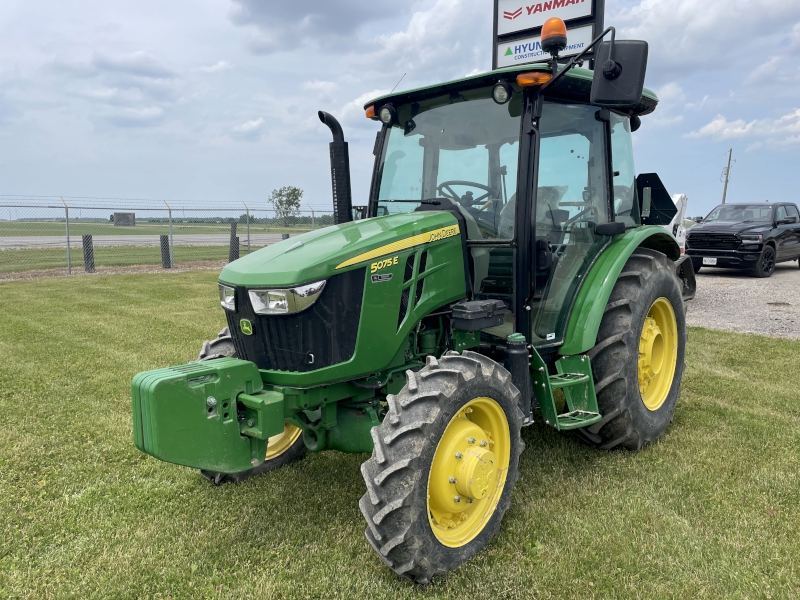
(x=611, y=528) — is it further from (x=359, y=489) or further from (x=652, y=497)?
(x=359, y=489)

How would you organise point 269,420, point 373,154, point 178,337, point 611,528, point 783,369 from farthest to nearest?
point 178,337
point 783,369
point 373,154
point 611,528
point 269,420

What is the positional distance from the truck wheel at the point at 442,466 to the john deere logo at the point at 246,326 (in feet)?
2.68

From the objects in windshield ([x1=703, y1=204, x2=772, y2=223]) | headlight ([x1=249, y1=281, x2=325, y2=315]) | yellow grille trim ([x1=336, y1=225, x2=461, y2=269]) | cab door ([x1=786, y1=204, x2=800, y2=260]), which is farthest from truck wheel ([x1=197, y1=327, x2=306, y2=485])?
cab door ([x1=786, y1=204, x2=800, y2=260])

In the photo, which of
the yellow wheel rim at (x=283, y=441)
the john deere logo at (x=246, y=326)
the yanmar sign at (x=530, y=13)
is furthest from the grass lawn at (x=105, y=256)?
the john deere logo at (x=246, y=326)

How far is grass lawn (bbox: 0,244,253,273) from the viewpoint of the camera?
16281mm

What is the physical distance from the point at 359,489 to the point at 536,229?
1.86 meters

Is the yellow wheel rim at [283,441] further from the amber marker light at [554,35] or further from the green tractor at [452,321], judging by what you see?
the amber marker light at [554,35]

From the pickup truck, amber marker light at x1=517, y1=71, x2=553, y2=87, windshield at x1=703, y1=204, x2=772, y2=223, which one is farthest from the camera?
windshield at x1=703, y1=204, x2=772, y2=223

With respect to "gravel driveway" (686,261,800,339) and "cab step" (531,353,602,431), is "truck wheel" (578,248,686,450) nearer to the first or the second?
"cab step" (531,353,602,431)

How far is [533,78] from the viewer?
127 inches

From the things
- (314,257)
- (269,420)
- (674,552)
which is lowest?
(674,552)

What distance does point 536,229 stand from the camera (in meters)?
3.45

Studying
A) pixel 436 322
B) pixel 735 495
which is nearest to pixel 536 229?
pixel 436 322

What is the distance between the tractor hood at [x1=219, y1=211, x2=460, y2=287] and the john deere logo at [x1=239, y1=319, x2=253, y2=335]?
→ 190mm
